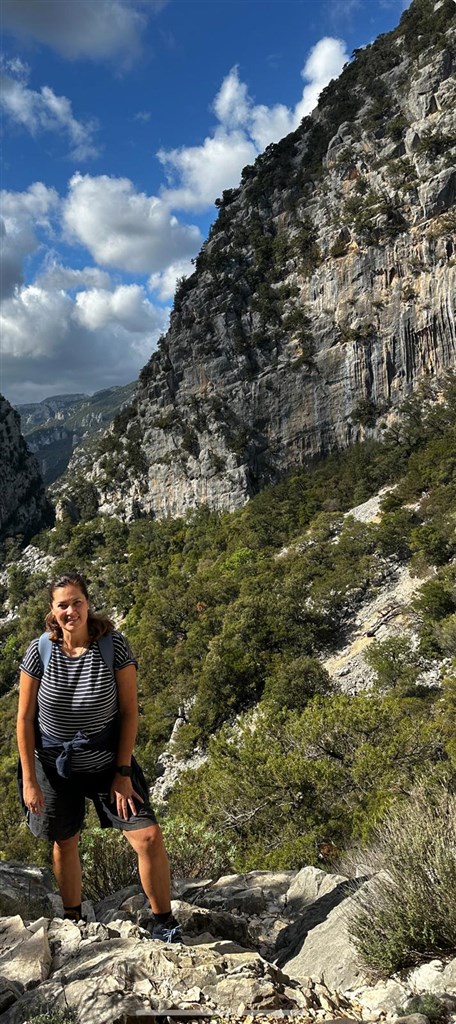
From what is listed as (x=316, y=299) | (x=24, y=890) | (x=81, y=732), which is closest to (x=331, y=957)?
(x=81, y=732)

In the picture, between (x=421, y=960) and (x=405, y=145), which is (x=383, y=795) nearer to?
(x=421, y=960)

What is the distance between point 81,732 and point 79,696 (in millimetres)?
217

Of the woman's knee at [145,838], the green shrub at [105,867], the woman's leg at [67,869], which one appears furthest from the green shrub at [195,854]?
the woman's knee at [145,838]

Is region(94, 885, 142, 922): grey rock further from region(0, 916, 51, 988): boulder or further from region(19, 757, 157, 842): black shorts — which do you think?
region(19, 757, 157, 842): black shorts

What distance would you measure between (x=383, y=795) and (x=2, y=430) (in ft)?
238

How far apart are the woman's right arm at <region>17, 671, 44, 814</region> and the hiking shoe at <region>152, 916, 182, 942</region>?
106 centimetres

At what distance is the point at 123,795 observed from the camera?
9.78 feet

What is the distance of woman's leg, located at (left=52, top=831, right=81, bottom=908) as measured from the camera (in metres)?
3.26

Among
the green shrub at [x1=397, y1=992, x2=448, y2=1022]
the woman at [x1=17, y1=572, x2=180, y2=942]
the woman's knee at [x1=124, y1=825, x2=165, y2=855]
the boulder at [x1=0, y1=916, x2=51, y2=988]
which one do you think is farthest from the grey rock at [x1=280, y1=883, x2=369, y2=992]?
the boulder at [x1=0, y1=916, x2=51, y2=988]

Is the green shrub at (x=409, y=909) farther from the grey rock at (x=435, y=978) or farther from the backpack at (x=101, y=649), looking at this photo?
the backpack at (x=101, y=649)

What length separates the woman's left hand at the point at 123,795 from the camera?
2984 mm

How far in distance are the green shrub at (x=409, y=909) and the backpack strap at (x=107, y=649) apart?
2143 mm

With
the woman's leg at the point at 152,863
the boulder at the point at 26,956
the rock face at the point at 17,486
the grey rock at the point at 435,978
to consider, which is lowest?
the grey rock at the point at 435,978

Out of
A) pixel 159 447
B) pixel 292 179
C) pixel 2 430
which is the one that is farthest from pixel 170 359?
pixel 2 430
